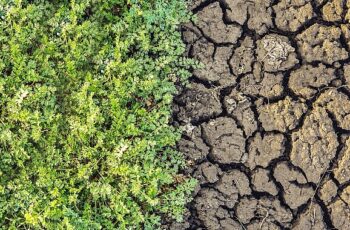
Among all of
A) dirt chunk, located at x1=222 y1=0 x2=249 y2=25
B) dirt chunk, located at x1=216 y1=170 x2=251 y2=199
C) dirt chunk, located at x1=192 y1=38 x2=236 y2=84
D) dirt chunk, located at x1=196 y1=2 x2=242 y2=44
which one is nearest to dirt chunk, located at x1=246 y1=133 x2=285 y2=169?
dirt chunk, located at x1=216 y1=170 x2=251 y2=199

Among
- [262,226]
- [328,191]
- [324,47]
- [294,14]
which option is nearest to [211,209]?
[262,226]

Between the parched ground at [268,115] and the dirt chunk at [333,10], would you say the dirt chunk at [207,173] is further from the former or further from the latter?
the dirt chunk at [333,10]

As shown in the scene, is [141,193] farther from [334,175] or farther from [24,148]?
[334,175]

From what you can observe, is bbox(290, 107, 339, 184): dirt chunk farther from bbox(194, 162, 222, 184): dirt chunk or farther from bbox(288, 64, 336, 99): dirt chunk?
bbox(194, 162, 222, 184): dirt chunk

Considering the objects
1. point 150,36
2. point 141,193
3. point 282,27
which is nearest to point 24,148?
point 141,193

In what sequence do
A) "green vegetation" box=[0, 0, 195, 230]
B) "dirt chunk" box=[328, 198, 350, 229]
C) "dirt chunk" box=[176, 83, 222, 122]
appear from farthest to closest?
"dirt chunk" box=[176, 83, 222, 122], "dirt chunk" box=[328, 198, 350, 229], "green vegetation" box=[0, 0, 195, 230]

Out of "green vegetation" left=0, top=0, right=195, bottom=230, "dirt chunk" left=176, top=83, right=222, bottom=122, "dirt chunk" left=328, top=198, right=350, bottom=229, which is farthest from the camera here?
"dirt chunk" left=176, top=83, right=222, bottom=122

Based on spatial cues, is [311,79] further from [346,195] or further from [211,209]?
[211,209]

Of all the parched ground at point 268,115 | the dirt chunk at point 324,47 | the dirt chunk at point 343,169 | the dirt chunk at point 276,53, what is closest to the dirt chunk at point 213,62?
the parched ground at point 268,115
